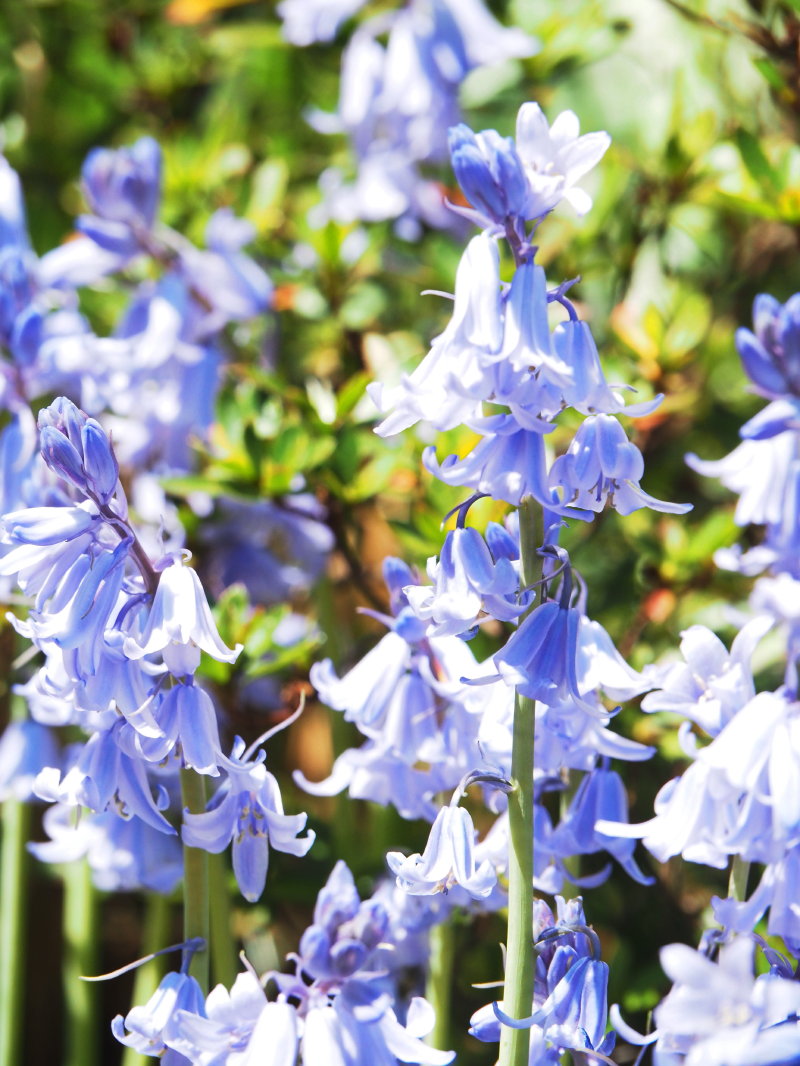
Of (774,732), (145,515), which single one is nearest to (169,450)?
(145,515)

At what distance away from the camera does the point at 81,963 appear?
125 centimetres

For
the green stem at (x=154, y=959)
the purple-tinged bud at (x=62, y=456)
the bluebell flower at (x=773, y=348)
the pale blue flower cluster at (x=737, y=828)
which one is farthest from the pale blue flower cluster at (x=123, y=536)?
the bluebell flower at (x=773, y=348)

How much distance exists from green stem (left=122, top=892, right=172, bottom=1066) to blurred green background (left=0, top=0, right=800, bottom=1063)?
0.10m

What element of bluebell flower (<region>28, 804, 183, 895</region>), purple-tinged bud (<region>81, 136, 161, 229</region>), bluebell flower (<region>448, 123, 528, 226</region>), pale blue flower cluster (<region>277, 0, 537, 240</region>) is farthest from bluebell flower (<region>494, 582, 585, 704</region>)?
pale blue flower cluster (<region>277, 0, 537, 240</region>)

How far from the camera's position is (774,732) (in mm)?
661

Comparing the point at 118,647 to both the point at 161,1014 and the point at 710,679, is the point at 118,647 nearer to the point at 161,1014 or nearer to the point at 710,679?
the point at 161,1014

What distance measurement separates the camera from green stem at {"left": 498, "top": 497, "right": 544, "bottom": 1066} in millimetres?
704

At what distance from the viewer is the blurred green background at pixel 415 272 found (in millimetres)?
1194

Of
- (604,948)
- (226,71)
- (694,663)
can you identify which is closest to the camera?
(694,663)

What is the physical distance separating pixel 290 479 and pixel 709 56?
2.95ft

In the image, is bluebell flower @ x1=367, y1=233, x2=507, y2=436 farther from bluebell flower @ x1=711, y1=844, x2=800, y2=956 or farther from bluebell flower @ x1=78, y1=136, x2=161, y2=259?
bluebell flower @ x1=78, y1=136, x2=161, y2=259

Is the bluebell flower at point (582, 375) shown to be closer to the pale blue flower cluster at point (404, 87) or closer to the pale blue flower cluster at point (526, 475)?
the pale blue flower cluster at point (526, 475)

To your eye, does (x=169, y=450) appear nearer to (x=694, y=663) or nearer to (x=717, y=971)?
(x=694, y=663)

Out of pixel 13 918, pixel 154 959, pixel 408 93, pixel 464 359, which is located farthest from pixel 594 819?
pixel 408 93
